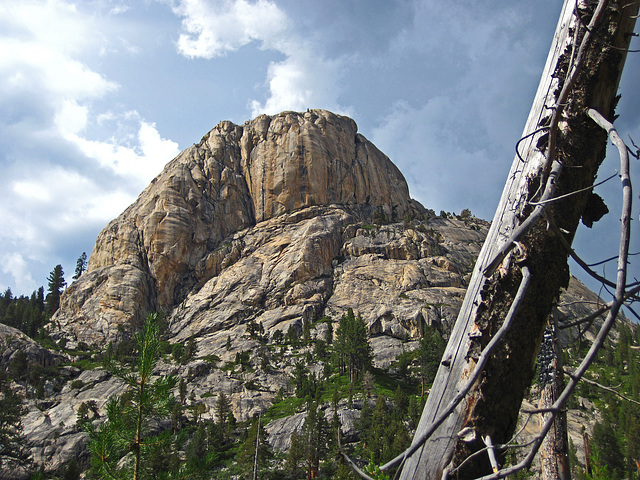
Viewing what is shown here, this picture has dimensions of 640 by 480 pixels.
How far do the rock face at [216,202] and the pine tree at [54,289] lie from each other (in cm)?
799

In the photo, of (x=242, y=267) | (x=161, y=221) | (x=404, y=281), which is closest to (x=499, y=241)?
(x=404, y=281)

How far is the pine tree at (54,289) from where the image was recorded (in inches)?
3687

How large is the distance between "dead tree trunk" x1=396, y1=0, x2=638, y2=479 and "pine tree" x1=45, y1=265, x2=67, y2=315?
A: 10890 cm

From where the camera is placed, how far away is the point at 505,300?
1818 millimetres

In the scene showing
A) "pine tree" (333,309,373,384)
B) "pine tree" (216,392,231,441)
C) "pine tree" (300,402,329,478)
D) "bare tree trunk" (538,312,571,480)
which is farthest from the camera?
"pine tree" (333,309,373,384)

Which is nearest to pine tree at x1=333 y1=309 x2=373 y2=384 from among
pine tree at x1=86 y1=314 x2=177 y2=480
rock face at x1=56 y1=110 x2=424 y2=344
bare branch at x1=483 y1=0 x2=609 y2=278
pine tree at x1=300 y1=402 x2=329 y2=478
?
pine tree at x1=300 y1=402 x2=329 y2=478

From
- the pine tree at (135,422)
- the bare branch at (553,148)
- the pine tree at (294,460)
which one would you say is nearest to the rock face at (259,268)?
the pine tree at (294,460)

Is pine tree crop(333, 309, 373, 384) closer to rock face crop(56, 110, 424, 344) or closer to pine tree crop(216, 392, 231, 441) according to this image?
pine tree crop(216, 392, 231, 441)

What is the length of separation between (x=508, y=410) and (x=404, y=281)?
8351 cm

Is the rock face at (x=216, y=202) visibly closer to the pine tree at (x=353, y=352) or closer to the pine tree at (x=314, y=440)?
the pine tree at (x=353, y=352)

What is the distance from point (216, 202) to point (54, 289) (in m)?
43.5

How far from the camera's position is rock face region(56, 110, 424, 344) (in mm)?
87438

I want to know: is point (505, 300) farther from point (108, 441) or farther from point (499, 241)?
point (108, 441)

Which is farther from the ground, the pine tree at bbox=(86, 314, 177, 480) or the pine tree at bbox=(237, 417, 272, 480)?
the pine tree at bbox=(86, 314, 177, 480)
